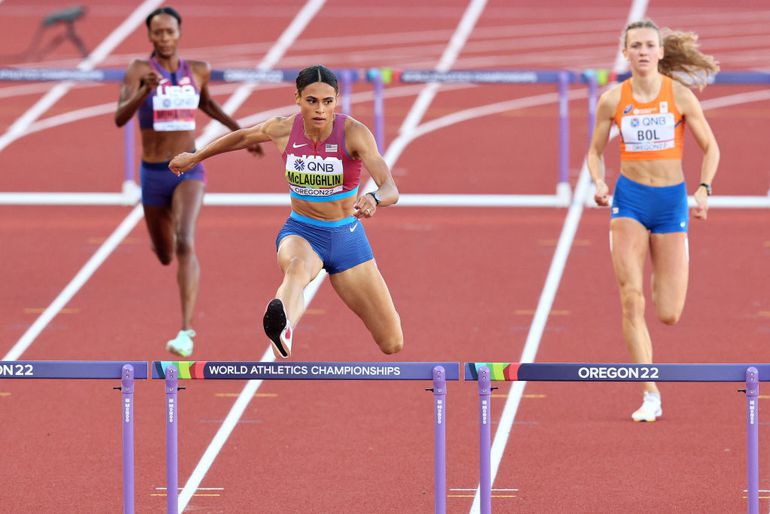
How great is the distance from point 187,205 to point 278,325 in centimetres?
334

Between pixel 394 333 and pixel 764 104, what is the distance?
1269 centimetres

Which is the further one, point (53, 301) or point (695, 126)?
point (53, 301)

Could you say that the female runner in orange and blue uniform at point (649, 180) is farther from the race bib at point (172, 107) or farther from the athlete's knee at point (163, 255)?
the athlete's knee at point (163, 255)

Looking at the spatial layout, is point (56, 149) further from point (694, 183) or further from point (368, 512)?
point (368, 512)

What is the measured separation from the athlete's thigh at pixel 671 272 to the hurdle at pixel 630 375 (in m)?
2.50

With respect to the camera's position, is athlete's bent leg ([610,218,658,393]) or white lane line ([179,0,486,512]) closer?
white lane line ([179,0,486,512])

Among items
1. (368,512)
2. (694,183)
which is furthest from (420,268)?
(368,512)

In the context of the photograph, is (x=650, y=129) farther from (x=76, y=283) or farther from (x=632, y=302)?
(x=76, y=283)

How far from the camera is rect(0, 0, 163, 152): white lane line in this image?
18766mm

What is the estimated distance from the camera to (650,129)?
9.41 meters

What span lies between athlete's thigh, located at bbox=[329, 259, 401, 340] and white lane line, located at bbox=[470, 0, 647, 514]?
0.98 metres

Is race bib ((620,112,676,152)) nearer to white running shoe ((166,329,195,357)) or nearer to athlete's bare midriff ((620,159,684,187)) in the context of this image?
athlete's bare midriff ((620,159,684,187))

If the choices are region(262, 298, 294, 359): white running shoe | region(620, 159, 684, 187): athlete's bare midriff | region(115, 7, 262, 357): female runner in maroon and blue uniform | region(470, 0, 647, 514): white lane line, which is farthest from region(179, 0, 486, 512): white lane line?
region(620, 159, 684, 187): athlete's bare midriff

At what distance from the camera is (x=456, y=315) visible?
39.7 feet
